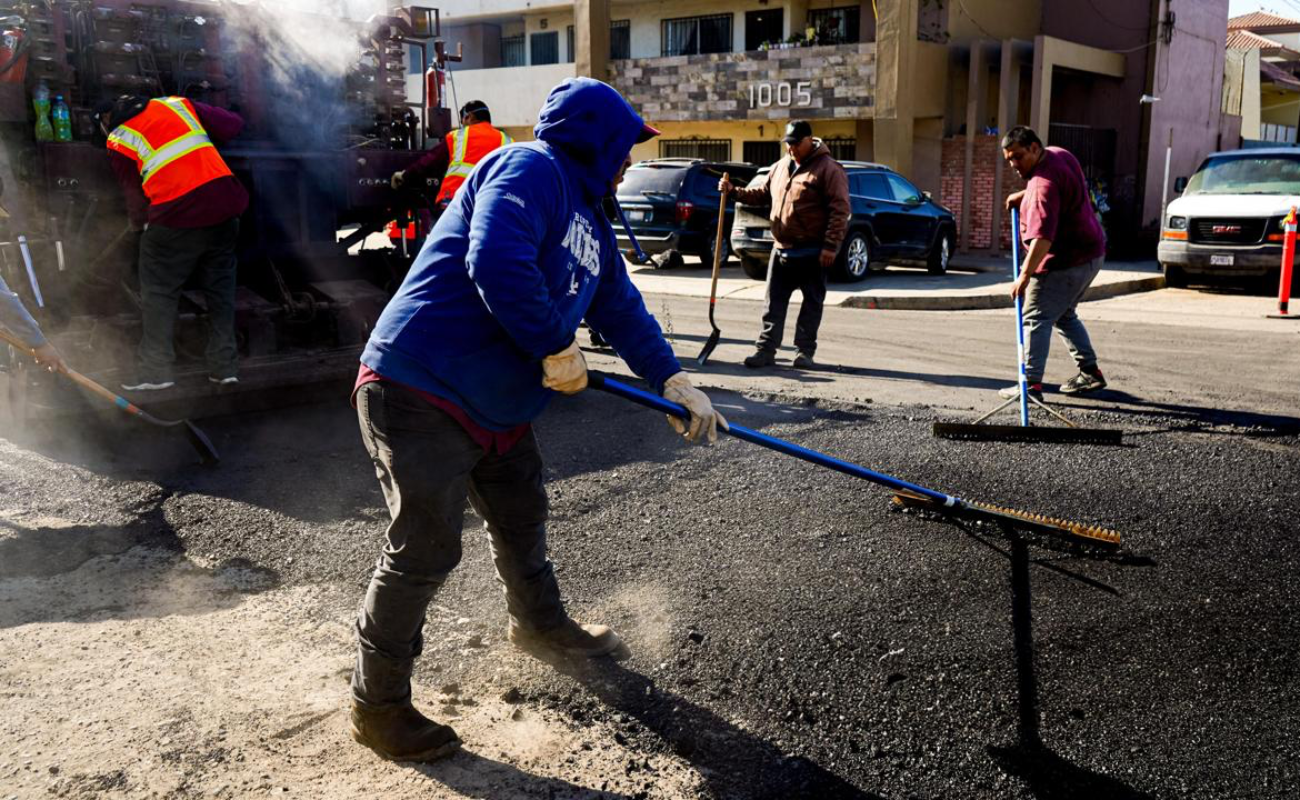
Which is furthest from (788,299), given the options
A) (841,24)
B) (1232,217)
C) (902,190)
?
(841,24)

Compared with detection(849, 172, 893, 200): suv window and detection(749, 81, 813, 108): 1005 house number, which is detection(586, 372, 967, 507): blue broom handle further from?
detection(749, 81, 813, 108): 1005 house number

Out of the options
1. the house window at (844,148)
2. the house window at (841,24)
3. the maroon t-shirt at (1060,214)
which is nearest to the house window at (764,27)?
the house window at (841,24)

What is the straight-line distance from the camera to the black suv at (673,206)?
16.2m

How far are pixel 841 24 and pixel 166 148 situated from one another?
20.1 m

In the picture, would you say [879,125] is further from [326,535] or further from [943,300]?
[326,535]

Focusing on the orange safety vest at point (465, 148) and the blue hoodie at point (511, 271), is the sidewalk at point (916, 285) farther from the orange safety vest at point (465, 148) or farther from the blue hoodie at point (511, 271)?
the blue hoodie at point (511, 271)

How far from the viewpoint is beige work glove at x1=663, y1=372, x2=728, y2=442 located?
3262 millimetres

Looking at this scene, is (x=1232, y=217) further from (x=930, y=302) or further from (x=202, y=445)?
(x=202, y=445)

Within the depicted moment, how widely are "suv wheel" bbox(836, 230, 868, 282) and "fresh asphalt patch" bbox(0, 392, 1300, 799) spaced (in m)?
8.60

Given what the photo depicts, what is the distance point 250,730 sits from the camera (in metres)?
3.08

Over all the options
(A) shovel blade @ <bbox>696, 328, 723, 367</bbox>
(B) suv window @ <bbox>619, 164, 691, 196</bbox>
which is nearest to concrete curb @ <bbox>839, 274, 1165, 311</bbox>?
(B) suv window @ <bbox>619, 164, 691, 196</bbox>

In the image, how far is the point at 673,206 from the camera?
53.2ft

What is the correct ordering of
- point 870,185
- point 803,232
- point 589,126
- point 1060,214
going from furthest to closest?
point 870,185, point 803,232, point 1060,214, point 589,126

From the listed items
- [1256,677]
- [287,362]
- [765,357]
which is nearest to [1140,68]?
[765,357]
